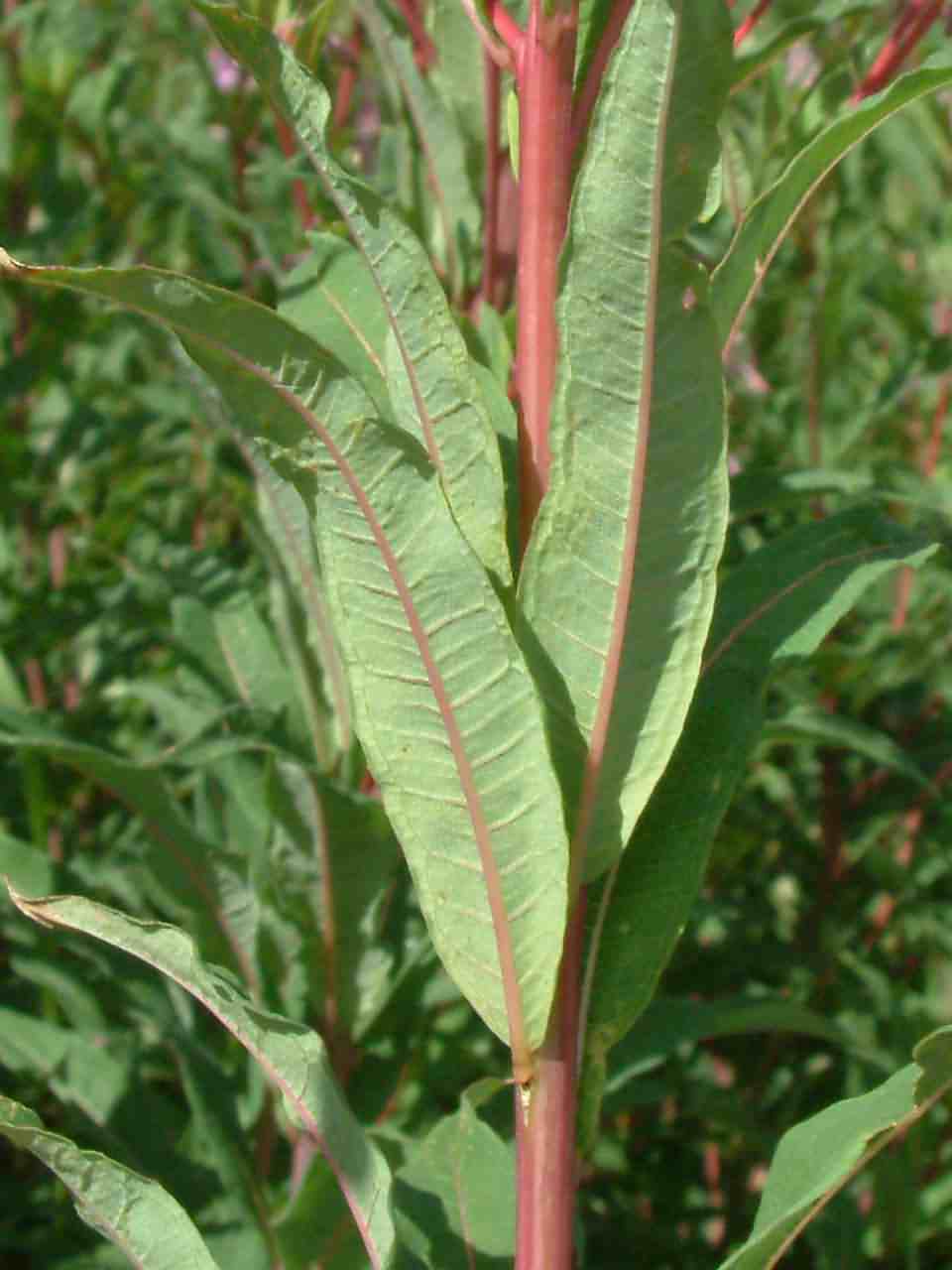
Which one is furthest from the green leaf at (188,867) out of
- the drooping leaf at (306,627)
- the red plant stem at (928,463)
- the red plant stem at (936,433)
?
the red plant stem at (936,433)

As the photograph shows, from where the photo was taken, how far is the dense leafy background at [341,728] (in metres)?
1.36

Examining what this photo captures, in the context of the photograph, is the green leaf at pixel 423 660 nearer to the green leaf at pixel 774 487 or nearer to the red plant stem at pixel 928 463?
the green leaf at pixel 774 487

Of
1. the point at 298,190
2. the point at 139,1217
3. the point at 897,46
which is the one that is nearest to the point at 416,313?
the point at 139,1217

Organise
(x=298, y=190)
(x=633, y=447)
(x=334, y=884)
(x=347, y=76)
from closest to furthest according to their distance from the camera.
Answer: (x=633, y=447), (x=334, y=884), (x=298, y=190), (x=347, y=76)

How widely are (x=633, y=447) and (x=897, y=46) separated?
0.80 metres

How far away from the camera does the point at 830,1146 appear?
822 mm

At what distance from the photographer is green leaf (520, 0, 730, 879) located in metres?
0.74

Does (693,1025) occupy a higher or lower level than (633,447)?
lower

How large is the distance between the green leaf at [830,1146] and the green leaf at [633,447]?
0.60 ft

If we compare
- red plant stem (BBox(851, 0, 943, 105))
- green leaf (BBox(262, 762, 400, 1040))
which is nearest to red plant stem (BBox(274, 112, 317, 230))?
red plant stem (BBox(851, 0, 943, 105))

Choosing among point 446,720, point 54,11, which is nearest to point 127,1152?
point 446,720

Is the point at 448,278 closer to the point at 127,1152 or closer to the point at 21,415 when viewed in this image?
the point at 127,1152

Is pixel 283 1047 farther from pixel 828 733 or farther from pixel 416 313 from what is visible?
pixel 828 733

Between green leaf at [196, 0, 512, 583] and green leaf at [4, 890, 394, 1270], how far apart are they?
26 cm
